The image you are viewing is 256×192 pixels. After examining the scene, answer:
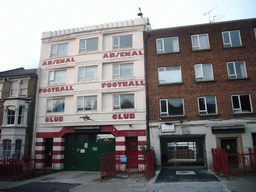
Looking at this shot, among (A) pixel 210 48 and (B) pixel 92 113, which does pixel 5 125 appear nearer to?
(B) pixel 92 113

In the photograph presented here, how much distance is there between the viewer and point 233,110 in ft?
54.9

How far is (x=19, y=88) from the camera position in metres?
21.3

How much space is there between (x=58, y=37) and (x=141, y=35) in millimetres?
8711

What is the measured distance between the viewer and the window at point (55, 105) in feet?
66.8

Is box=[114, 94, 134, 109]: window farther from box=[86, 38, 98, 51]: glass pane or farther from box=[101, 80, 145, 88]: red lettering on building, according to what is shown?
box=[86, 38, 98, 51]: glass pane

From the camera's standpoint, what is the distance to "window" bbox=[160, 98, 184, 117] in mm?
17625

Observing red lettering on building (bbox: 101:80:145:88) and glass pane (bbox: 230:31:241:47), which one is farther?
red lettering on building (bbox: 101:80:145:88)

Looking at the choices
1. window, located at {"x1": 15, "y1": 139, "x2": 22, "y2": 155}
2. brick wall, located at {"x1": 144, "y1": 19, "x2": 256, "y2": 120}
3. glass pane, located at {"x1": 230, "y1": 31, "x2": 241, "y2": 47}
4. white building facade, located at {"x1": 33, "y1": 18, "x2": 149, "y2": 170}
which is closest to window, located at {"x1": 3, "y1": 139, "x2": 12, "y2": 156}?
window, located at {"x1": 15, "y1": 139, "x2": 22, "y2": 155}

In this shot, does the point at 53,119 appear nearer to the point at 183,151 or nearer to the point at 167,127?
the point at 167,127

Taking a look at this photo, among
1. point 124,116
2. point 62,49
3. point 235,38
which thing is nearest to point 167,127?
point 124,116

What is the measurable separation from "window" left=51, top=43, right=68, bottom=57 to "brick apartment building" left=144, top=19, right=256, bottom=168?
28.4 feet

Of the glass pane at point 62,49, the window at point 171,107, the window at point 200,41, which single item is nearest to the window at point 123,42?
the glass pane at point 62,49

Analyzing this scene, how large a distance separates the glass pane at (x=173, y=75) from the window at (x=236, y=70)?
4120mm

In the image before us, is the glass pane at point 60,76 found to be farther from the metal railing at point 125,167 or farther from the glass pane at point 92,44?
the metal railing at point 125,167
